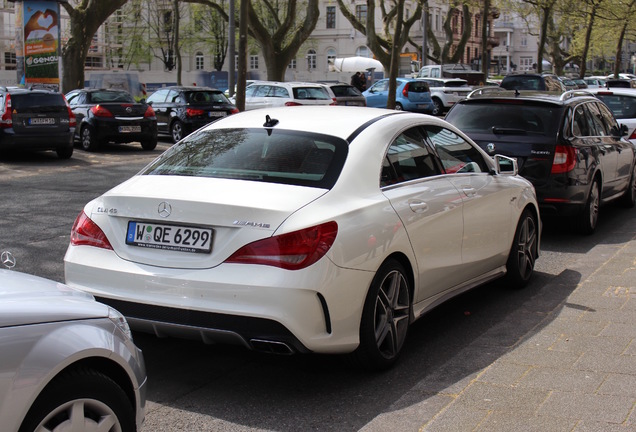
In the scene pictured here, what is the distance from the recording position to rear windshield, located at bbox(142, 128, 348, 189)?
518 cm

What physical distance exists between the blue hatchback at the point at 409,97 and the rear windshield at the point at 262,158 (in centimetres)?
2988

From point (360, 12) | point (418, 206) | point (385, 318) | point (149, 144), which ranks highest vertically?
point (360, 12)

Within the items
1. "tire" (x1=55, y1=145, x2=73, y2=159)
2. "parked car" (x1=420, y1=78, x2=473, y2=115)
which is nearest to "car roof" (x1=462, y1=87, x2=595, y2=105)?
"tire" (x1=55, y1=145, x2=73, y2=159)

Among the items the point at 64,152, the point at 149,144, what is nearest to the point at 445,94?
the point at 149,144

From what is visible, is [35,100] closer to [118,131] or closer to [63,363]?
[118,131]

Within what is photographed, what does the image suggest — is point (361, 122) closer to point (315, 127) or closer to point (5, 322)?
point (315, 127)

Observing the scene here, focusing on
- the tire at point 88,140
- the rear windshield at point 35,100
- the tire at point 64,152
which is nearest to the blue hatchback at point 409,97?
the tire at point 88,140

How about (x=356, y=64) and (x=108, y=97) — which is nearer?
(x=108, y=97)

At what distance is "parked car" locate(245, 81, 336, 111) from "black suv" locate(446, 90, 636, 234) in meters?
16.2

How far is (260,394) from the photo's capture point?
4.91 metres

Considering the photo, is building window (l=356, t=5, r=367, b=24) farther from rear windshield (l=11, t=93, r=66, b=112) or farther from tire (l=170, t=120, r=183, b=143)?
rear windshield (l=11, t=93, r=66, b=112)

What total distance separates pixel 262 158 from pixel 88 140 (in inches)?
647

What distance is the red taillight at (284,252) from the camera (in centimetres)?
458

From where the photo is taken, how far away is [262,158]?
212 inches
